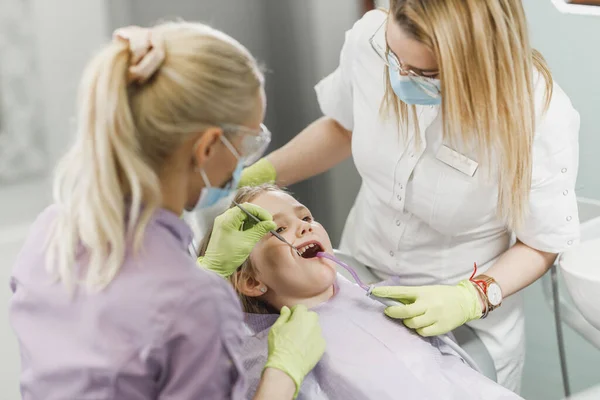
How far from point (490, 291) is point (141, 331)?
920 mm

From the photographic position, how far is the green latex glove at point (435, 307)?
5.27ft

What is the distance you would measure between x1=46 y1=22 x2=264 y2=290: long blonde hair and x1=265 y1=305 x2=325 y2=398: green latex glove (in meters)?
0.46

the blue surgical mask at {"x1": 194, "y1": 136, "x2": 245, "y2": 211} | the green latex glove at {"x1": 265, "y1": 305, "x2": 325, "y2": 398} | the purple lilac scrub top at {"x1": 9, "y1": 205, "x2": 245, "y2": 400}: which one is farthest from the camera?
the green latex glove at {"x1": 265, "y1": 305, "x2": 325, "y2": 398}

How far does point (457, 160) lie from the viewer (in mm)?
1662

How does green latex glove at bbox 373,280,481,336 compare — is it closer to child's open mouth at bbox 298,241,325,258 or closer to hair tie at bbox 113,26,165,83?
child's open mouth at bbox 298,241,325,258

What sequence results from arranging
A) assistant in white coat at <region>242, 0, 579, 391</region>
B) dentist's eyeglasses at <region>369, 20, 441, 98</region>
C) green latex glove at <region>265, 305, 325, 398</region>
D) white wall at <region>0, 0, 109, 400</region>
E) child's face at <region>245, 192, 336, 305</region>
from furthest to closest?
white wall at <region>0, 0, 109, 400</region>
child's face at <region>245, 192, 336, 305</region>
assistant in white coat at <region>242, 0, 579, 391</region>
dentist's eyeglasses at <region>369, 20, 441, 98</region>
green latex glove at <region>265, 305, 325, 398</region>

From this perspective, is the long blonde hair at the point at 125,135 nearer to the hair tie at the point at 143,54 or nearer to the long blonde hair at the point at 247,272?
the hair tie at the point at 143,54

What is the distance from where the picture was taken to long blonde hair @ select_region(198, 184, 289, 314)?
5.83ft

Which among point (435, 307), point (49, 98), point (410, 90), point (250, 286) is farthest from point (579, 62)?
point (49, 98)

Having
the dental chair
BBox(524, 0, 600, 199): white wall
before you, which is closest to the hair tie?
the dental chair

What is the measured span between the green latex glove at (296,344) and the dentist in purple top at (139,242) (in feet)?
0.82

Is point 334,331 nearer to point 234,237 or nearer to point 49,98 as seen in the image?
point 234,237

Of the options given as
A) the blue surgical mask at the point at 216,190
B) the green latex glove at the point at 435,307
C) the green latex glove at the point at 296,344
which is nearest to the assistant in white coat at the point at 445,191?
the green latex glove at the point at 435,307

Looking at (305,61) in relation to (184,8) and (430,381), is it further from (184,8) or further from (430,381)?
(430,381)
